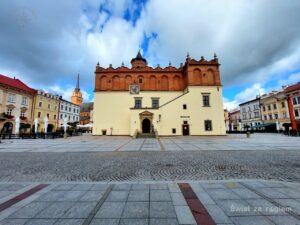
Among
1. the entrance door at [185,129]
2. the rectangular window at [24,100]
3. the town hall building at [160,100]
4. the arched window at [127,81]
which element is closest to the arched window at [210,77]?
the town hall building at [160,100]

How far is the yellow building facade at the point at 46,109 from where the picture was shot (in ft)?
129

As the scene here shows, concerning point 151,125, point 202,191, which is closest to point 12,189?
point 202,191

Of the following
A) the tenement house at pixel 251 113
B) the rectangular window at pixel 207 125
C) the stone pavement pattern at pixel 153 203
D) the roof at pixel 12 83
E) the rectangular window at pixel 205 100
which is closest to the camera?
the stone pavement pattern at pixel 153 203

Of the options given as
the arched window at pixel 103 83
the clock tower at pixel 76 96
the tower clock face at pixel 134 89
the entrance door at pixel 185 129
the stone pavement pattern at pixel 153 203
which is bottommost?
the stone pavement pattern at pixel 153 203

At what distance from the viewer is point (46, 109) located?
138 feet

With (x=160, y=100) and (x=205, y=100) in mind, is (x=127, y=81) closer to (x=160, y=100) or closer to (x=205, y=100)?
(x=160, y=100)

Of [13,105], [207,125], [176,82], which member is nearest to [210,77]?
[176,82]

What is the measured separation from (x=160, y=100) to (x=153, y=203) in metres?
30.7

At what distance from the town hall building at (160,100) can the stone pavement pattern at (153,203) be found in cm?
2233

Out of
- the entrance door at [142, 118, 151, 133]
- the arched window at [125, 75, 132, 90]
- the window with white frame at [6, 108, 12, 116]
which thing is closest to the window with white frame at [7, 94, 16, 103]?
the window with white frame at [6, 108, 12, 116]

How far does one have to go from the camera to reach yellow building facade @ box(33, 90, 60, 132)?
39406 mm

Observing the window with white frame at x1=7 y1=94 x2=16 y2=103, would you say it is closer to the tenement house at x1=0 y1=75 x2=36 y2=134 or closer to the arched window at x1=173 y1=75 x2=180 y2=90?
the tenement house at x1=0 y1=75 x2=36 y2=134

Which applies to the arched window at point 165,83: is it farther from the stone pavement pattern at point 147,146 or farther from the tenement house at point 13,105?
the tenement house at point 13,105

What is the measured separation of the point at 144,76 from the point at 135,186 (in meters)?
32.0
